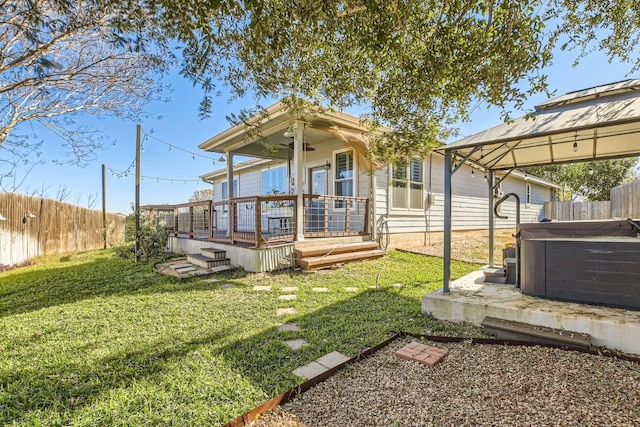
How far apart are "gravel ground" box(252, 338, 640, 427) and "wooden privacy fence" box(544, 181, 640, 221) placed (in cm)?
753

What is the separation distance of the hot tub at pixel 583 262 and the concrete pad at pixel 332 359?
2.42 m

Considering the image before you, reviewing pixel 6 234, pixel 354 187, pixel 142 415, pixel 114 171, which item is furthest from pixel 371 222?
pixel 114 171

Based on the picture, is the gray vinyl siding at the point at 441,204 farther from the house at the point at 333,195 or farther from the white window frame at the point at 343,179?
the white window frame at the point at 343,179

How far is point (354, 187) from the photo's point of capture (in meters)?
8.73

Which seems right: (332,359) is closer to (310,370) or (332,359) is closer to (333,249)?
(310,370)

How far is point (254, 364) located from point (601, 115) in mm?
4048

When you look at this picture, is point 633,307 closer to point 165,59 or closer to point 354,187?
point 165,59

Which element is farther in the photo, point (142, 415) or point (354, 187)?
point (354, 187)

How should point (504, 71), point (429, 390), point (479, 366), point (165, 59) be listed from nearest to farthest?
point (429, 390) → point (479, 366) → point (504, 71) → point (165, 59)

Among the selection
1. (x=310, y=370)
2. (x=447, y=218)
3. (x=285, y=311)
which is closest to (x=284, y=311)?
(x=285, y=311)

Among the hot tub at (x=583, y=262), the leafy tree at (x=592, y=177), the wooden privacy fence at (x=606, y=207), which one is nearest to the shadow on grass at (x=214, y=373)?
the hot tub at (x=583, y=262)

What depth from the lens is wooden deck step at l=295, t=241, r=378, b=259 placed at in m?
6.78

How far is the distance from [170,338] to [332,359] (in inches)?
71.5

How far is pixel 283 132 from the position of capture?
8289mm
